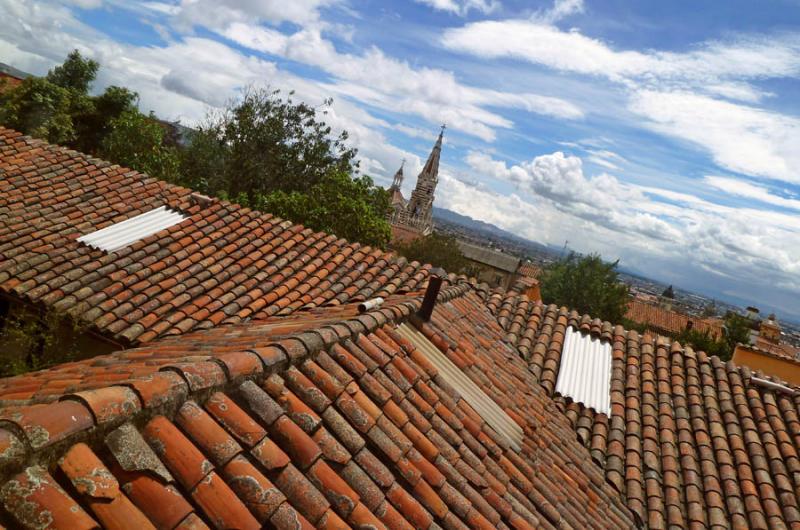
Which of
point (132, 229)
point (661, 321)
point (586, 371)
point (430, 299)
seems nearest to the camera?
point (430, 299)

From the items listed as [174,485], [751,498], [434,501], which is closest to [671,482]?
[751,498]

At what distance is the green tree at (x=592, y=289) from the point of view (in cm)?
4144

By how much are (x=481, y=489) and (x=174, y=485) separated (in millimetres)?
2507

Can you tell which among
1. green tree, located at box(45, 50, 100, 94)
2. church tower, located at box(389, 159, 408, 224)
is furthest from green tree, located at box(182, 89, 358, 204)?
church tower, located at box(389, 159, 408, 224)

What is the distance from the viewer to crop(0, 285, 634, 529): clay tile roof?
79.8 inches

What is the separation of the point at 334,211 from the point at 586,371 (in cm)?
1429

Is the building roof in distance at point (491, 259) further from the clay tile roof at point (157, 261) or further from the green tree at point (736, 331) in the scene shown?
the clay tile roof at point (157, 261)

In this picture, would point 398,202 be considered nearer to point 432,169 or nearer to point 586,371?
point 432,169

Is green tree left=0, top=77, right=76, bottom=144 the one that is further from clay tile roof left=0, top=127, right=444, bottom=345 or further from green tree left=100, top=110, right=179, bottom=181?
clay tile roof left=0, top=127, right=444, bottom=345

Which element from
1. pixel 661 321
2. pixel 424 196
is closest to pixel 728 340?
pixel 661 321

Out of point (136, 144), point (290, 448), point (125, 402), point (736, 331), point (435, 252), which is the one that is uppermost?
point (136, 144)

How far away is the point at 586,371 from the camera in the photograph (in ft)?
27.0

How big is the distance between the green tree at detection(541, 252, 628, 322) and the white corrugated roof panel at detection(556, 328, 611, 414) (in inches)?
1358

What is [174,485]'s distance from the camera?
2260 mm
